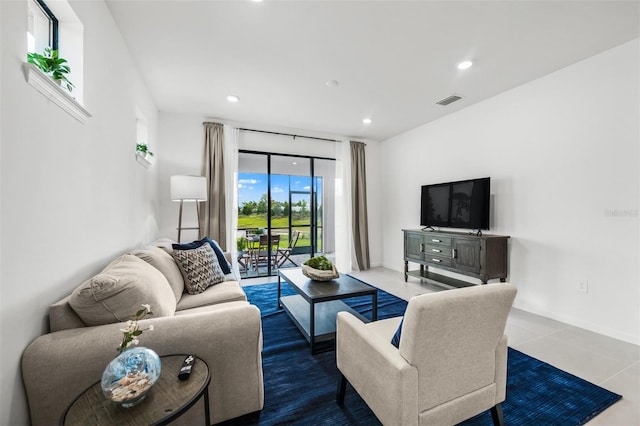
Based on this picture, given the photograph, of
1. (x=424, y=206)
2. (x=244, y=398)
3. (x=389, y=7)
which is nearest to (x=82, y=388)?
(x=244, y=398)

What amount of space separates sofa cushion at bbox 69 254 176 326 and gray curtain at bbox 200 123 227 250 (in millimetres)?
2747

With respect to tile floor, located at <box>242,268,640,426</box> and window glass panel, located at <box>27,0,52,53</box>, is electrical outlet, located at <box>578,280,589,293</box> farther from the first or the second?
window glass panel, located at <box>27,0,52,53</box>

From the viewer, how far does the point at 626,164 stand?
2445 millimetres

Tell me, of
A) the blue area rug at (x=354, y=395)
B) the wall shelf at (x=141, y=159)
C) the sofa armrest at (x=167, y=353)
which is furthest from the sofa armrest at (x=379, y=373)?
the wall shelf at (x=141, y=159)

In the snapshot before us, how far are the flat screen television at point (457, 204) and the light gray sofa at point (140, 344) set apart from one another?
3.22m

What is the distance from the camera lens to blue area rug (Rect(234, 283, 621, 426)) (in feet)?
5.05

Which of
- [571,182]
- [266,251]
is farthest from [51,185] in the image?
[571,182]

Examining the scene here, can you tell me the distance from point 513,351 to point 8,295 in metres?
3.21

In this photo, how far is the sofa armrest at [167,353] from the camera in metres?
1.09

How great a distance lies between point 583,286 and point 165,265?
3.95 metres

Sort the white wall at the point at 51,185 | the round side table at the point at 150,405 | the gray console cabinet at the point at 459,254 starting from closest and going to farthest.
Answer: the round side table at the point at 150,405 → the white wall at the point at 51,185 → the gray console cabinet at the point at 459,254

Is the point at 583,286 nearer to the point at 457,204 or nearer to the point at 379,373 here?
the point at 457,204

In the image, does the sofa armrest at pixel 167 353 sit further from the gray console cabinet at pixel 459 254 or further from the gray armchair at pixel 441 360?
the gray console cabinet at pixel 459 254

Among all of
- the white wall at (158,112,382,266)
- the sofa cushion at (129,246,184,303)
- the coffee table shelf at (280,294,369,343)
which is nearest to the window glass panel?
the sofa cushion at (129,246,184,303)
